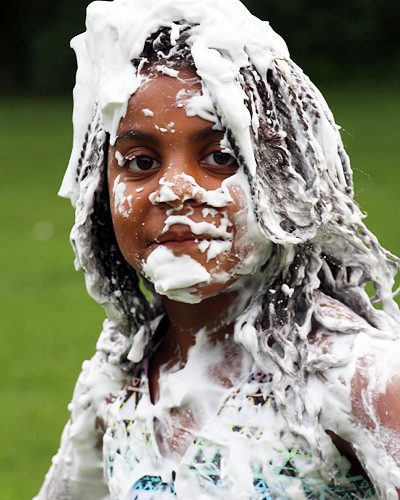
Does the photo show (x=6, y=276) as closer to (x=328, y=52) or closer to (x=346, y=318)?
(x=346, y=318)

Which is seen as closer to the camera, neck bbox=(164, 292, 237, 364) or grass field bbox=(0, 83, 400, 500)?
neck bbox=(164, 292, 237, 364)

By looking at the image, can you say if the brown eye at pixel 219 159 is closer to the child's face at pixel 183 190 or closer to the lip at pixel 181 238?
the child's face at pixel 183 190

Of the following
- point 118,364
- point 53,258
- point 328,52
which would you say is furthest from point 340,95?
point 118,364

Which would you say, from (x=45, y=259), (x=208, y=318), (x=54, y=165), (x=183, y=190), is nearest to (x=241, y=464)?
(x=208, y=318)

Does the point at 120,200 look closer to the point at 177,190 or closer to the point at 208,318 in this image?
the point at 177,190

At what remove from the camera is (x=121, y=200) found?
2.18m

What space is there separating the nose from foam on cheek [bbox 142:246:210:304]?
0.11 m

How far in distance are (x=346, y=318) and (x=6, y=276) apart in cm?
684

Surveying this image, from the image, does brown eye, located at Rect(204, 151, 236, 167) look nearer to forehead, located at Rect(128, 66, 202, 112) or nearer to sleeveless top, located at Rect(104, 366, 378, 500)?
→ forehead, located at Rect(128, 66, 202, 112)

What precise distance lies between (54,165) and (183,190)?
11.4 metres

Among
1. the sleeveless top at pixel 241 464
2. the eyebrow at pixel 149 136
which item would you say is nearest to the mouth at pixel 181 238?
the eyebrow at pixel 149 136

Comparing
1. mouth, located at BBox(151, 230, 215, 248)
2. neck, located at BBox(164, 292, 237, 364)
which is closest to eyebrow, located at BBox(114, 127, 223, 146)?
mouth, located at BBox(151, 230, 215, 248)

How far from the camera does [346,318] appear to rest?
2178 millimetres

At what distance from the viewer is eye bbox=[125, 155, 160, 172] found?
7.09 feet
